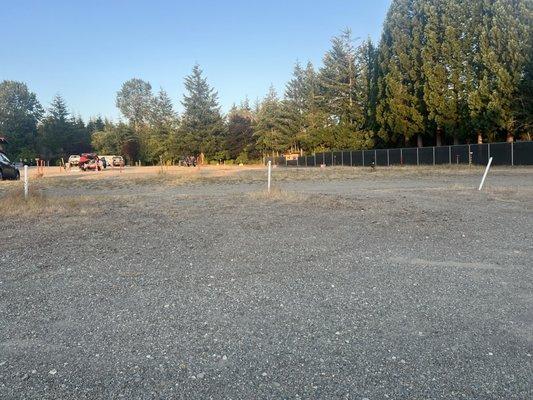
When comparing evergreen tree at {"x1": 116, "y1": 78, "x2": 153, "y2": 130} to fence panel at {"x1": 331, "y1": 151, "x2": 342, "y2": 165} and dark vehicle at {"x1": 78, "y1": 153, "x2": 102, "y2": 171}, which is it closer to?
dark vehicle at {"x1": 78, "y1": 153, "x2": 102, "y2": 171}

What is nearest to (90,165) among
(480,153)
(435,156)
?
(435,156)

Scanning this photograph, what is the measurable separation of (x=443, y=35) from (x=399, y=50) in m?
4.17

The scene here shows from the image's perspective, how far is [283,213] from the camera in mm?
9688

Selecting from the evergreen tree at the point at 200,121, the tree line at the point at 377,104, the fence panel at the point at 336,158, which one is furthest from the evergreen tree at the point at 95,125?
the fence panel at the point at 336,158

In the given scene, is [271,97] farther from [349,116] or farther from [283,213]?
[283,213]

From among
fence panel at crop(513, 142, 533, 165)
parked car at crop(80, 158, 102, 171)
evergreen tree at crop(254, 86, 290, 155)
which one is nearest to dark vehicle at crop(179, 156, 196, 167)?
evergreen tree at crop(254, 86, 290, 155)

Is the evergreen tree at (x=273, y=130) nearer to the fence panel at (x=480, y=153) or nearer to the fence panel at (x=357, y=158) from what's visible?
the fence panel at (x=357, y=158)

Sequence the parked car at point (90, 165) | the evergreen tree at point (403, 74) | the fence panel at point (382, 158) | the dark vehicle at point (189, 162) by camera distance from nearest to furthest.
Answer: the evergreen tree at point (403, 74) < the fence panel at point (382, 158) < the parked car at point (90, 165) < the dark vehicle at point (189, 162)

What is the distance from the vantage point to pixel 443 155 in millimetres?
33844

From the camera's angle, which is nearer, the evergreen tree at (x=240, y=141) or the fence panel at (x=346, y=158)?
the fence panel at (x=346, y=158)

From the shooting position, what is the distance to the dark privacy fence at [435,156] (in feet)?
93.5

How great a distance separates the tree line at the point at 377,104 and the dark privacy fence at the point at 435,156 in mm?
1774

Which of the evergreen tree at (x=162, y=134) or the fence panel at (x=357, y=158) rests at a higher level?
the evergreen tree at (x=162, y=134)

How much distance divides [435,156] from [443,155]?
30.7 inches
